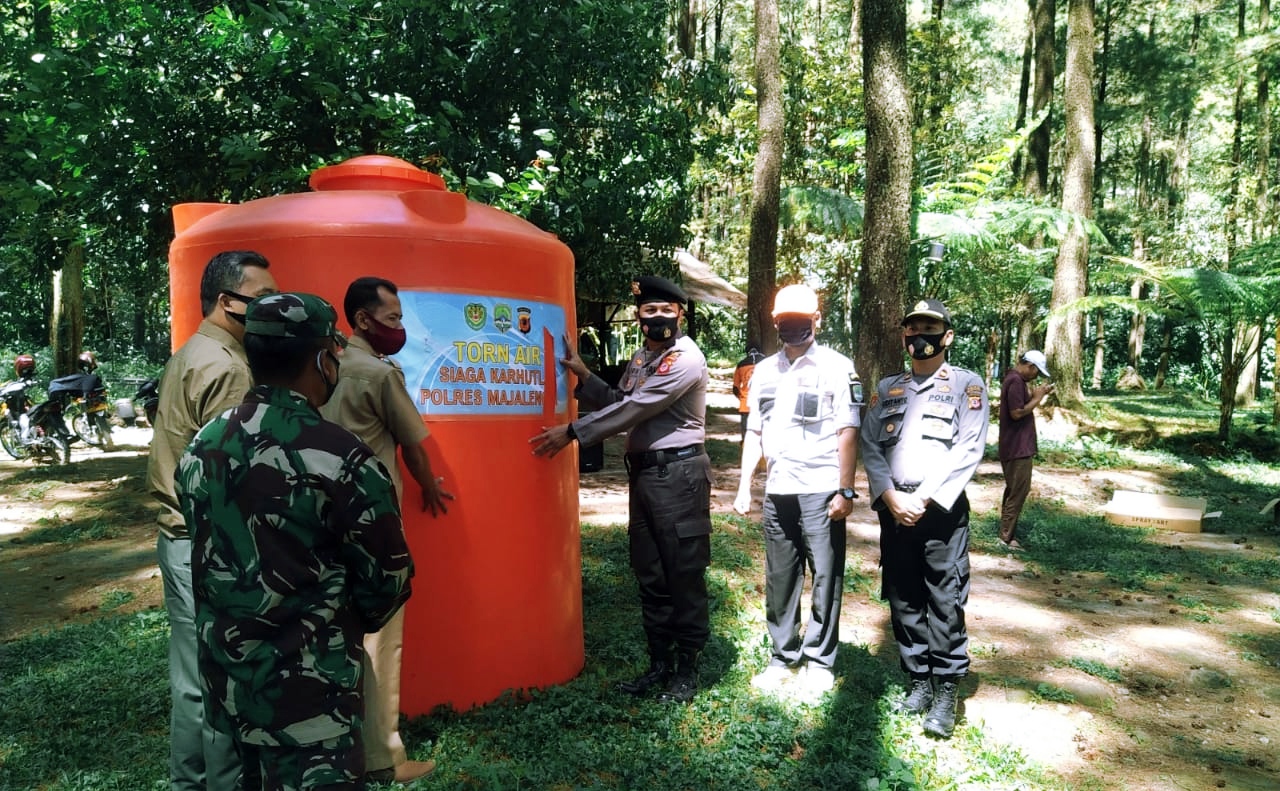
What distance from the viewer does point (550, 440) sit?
163 inches

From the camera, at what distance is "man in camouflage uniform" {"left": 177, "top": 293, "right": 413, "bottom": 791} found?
2.02 m

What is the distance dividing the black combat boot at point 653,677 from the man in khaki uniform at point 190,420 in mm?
2042

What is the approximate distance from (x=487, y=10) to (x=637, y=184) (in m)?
2.38

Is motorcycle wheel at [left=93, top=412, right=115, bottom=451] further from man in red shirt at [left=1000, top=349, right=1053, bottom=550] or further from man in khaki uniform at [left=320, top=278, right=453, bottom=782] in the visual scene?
man in red shirt at [left=1000, top=349, right=1053, bottom=550]

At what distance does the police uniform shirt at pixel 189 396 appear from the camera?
115 inches

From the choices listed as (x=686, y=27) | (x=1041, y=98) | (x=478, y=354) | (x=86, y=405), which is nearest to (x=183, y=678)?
(x=478, y=354)

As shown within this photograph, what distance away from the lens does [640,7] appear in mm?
8570

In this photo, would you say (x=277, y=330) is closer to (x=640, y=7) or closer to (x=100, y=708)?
(x=100, y=708)

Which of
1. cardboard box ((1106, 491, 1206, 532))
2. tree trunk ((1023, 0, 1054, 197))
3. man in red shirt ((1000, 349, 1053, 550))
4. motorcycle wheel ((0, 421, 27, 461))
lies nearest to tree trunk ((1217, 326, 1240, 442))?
cardboard box ((1106, 491, 1206, 532))

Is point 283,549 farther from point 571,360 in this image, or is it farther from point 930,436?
point 930,436

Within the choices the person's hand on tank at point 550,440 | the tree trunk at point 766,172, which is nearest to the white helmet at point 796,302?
the person's hand on tank at point 550,440

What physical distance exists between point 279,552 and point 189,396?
121cm

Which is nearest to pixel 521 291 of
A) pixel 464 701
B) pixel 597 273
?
pixel 464 701

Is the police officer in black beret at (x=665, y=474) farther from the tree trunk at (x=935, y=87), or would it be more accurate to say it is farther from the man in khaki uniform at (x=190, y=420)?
the tree trunk at (x=935, y=87)
